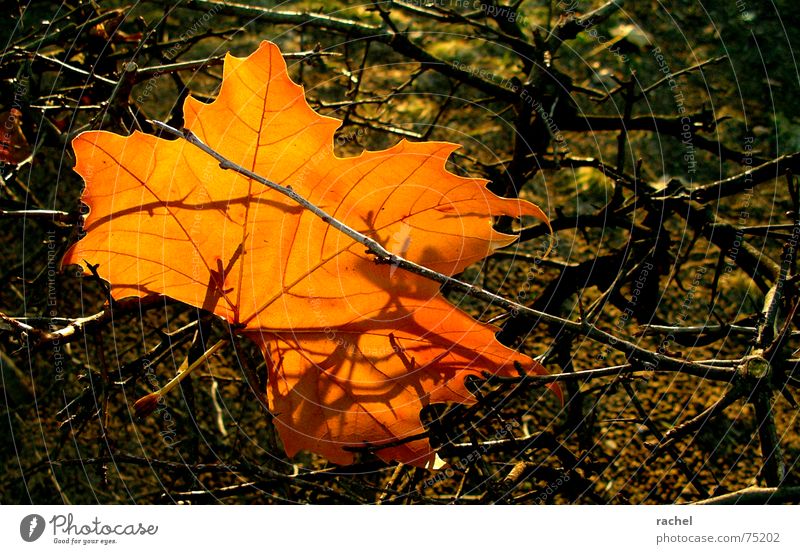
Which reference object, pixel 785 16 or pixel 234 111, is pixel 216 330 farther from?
pixel 785 16

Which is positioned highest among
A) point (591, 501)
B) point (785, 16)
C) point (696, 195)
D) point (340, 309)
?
point (785, 16)

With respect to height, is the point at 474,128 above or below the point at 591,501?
above

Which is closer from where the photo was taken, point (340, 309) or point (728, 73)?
point (340, 309)

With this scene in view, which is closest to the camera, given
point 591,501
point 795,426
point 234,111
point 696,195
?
point 234,111

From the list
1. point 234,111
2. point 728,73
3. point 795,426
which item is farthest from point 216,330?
point 728,73

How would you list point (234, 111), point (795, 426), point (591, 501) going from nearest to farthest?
point (234, 111) < point (591, 501) < point (795, 426)
